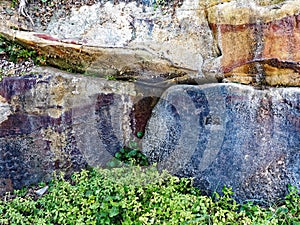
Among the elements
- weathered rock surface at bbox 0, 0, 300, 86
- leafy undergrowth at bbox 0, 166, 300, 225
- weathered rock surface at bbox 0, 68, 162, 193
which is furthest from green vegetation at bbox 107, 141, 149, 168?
weathered rock surface at bbox 0, 0, 300, 86

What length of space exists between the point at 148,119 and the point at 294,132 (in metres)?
1.47

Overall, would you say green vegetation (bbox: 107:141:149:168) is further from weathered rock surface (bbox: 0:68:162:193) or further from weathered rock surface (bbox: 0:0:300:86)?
weathered rock surface (bbox: 0:0:300:86)

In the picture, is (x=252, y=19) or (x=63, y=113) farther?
(x=63, y=113)

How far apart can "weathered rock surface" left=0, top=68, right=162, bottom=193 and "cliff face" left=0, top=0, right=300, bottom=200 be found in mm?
10

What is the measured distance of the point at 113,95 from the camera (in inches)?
141

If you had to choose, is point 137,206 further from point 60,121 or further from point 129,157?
point 60,121

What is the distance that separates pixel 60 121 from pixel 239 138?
176 cm

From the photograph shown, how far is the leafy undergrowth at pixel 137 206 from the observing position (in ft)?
9.20

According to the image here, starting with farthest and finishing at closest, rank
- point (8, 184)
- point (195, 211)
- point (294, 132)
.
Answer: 1. point (8, 184)
2. point (294, 132)
3. point (195, 211)

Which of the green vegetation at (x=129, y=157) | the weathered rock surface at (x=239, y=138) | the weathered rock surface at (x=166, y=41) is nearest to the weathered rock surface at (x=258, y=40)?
the weathered rock surface at (x=166, y=41)

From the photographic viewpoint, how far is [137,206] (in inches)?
111

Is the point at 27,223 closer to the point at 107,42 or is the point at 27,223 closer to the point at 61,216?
the point at 61,216

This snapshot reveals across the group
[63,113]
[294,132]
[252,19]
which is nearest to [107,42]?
[63,113]

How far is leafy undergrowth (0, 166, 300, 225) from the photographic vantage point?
9.20 feet
